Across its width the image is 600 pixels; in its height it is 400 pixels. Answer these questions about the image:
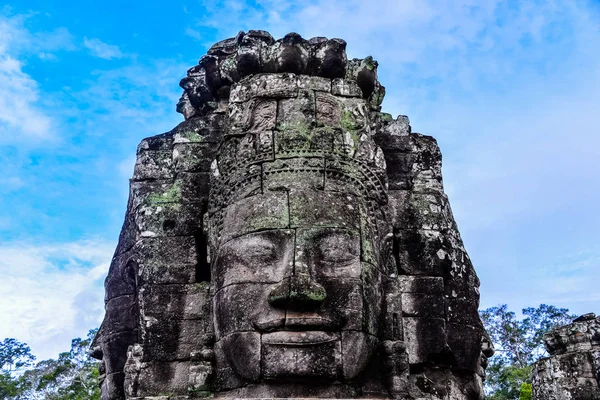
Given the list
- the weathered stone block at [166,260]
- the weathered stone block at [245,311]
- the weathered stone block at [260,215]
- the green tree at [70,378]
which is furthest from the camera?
the green tree at [70,378]

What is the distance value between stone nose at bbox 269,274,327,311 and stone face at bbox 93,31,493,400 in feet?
0.03

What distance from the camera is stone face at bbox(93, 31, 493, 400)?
161 inches

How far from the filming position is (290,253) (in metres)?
4.27

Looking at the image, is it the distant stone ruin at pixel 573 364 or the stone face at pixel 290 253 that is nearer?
the stone face at pixel 290 253

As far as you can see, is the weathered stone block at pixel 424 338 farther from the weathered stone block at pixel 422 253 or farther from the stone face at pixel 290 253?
the weathered stone block at pixel 422 253

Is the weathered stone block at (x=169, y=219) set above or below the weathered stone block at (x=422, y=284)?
above

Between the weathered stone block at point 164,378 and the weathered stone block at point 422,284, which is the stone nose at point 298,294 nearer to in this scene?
the weathered stone block at point 164,378

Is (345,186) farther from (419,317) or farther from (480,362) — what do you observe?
(480,362)

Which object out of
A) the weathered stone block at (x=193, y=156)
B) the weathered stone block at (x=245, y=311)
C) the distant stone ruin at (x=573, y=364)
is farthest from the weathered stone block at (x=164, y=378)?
the distant stone ruin at (x=573, y=364)

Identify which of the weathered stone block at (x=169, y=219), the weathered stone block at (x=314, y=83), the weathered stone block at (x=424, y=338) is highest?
the weathered stone block at (x=314, y=83)

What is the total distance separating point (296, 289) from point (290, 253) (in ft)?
1.21

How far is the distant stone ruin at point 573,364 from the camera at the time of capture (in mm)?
10305

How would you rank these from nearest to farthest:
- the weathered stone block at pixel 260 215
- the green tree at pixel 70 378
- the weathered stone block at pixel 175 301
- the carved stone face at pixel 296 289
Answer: the carved stone face at pixel 296 289 → the weathered stone block at pixel 260 215 → the weathered stone block at pixel 175 301 → the green tree at pixel 70 378

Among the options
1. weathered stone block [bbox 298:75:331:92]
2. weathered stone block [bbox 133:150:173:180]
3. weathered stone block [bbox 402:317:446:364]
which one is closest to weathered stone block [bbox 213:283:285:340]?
weathered stone block [bbox 402:317:446:364]
